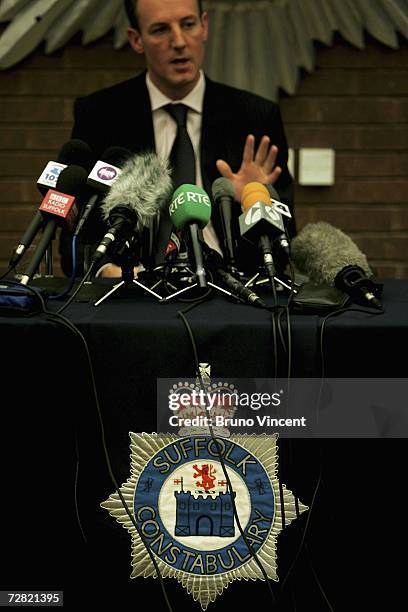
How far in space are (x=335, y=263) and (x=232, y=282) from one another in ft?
0.95

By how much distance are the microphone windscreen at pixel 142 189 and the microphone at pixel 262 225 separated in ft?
0.50

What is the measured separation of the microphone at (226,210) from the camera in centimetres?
147

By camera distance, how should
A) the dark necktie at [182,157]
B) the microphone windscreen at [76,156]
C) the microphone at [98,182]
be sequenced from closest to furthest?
the microphone at [98,182], the microphone windscreen at [76,156], the dark necktie at [182,157]

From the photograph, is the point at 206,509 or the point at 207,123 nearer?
the point at 206,509

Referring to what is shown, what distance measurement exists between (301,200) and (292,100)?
1.18 ft

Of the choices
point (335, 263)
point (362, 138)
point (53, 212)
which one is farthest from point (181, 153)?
point (362, 138)

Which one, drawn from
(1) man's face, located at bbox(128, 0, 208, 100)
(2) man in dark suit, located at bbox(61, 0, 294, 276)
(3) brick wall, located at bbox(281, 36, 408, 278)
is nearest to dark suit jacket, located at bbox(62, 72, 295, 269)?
(2) man in dark suit, located at bbox(61, 0, 294, 276)

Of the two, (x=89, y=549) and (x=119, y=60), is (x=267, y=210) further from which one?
(x=119, y=60)

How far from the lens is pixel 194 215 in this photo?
138 centimetres

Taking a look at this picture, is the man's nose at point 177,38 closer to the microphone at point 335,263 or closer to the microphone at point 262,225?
the microphone at point 335,263

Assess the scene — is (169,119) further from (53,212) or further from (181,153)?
(53,212)

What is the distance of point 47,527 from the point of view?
129cm

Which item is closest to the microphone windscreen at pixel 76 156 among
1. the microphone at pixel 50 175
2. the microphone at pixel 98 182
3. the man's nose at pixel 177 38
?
the microphone at pixel 50 175

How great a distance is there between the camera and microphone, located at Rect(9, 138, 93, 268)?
56.0 inches
